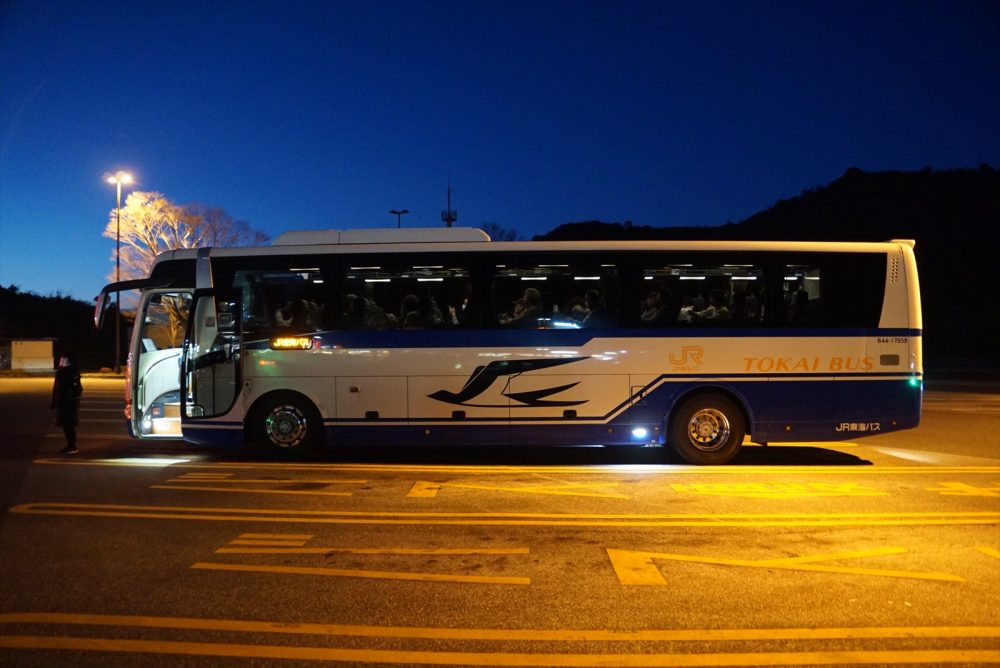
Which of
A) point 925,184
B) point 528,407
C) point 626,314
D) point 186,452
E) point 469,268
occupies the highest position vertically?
point 925,184

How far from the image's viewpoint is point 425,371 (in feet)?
34.2

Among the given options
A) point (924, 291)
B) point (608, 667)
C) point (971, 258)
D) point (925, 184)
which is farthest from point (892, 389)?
point (925, 184)

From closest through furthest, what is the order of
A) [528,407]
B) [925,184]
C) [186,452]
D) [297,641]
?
[297,641]
[528,407]
[186,452]
[925,184]

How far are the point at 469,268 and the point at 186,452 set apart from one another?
18.2 feet

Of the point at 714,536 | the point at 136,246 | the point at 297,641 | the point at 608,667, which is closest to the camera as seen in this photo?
the point at 608,667

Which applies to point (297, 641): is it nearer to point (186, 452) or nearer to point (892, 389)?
point (186, 452)

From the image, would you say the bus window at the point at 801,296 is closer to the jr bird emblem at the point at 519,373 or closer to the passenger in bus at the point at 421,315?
the jr bird emblem at the point at 519,373

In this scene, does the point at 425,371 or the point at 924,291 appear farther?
the point at 924,291

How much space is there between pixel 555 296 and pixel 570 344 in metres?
0.73

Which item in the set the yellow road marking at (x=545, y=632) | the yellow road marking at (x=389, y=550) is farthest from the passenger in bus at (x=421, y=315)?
the yellow road marking at (x=545, y=632)

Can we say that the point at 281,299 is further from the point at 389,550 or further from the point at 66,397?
the point at 389,550

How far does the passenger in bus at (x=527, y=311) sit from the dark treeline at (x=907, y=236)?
3121 centimetres

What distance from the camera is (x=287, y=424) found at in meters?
10.6

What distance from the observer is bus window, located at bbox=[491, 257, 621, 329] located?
10406 mm
